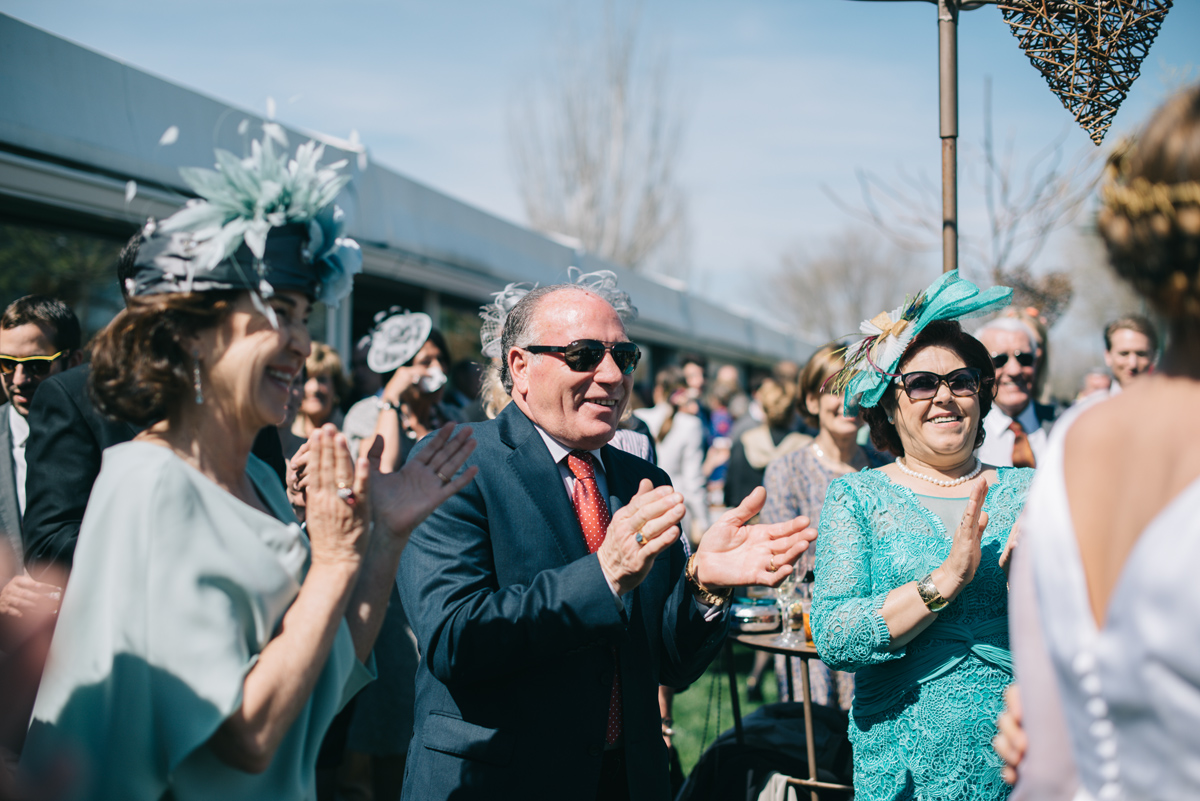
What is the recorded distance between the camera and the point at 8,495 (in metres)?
3.03

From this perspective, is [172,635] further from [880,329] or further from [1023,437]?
[1023,437]

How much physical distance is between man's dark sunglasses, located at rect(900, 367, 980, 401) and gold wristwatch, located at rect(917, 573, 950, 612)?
584 millimetres

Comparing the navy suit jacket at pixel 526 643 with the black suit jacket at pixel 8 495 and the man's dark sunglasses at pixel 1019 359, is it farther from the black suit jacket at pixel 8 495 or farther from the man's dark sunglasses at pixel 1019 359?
the man's dark sunglasses at pixel 1019 359

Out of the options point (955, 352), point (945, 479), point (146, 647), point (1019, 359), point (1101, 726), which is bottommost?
point (1101, 726)

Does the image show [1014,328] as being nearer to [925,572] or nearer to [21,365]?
[925,572]

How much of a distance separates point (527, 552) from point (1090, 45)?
2.25 metres

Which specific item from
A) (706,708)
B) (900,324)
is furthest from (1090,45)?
(706,708)

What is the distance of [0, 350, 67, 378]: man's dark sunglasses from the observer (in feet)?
10.4

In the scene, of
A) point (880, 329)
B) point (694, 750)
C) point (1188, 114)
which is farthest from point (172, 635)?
point (694, 750)

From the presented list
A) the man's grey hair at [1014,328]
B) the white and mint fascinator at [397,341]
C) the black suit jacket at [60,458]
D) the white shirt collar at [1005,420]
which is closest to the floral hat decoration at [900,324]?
the white shirt collar at [1005,420]

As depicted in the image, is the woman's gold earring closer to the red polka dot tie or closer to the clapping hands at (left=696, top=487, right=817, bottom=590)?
the red polka dot tie

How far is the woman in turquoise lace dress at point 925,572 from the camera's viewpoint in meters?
2.15

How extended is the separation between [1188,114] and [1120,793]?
2.93 feet

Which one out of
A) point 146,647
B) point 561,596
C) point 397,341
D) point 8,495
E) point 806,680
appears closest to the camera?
point 146,647
